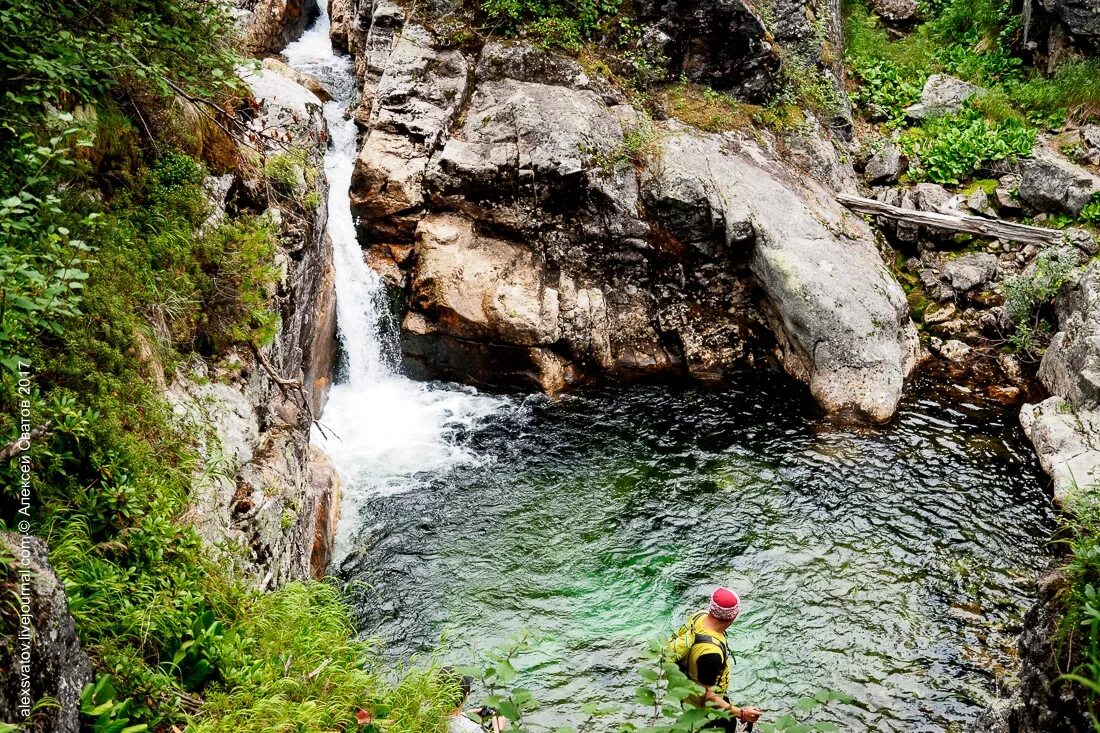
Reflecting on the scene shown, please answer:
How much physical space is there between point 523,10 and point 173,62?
34.5ft

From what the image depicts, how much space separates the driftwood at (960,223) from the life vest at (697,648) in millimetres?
13828

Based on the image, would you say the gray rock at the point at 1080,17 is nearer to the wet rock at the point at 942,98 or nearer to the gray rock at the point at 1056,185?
the wet rock at the point at 942,98

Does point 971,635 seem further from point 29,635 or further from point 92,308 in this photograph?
point 92,308

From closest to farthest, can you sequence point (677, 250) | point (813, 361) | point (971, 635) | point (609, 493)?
point (971, 635)
point (609, 493)
point (813, 361)
point (677, 250)

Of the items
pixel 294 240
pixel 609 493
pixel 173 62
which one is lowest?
pixel 609 493

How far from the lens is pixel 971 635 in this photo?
351 inches

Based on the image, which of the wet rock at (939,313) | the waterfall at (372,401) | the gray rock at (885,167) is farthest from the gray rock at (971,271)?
the waterfall at (372,401)

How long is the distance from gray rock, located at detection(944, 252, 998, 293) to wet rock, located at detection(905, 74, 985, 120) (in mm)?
5346

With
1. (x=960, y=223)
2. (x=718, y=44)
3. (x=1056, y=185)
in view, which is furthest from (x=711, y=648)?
(x=1056, y=185)

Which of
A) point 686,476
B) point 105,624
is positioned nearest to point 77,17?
point 105,624

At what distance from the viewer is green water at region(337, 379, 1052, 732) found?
8.41 m

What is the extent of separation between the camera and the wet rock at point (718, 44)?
55.2ft

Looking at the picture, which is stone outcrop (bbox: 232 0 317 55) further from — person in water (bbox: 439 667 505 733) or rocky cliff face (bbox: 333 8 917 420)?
person in water (bbox: 439 667 505 733)

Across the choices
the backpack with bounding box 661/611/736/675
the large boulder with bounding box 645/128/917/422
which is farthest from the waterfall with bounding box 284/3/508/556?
the backpack with bounding box 661/611/736/675
